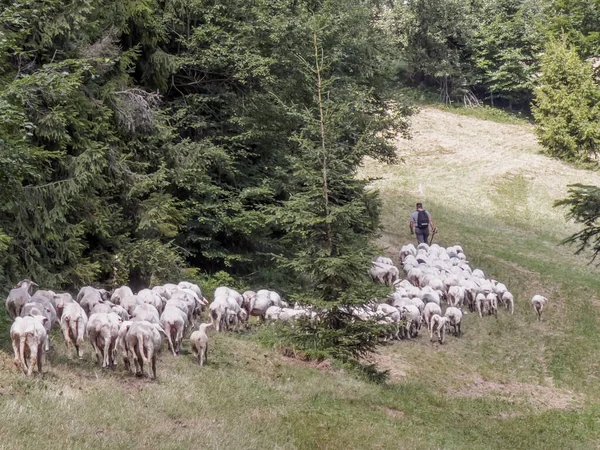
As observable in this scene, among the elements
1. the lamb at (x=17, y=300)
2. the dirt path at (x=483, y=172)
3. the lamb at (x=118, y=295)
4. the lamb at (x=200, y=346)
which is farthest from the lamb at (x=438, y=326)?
the dirt path at (x=483, y=172)

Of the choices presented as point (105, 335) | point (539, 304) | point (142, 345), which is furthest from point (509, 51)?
point (142, 345)

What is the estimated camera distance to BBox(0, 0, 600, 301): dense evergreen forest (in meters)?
14.4

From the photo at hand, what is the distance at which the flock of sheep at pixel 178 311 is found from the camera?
10.8 m

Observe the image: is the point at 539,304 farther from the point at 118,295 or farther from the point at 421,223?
the point at 118,295

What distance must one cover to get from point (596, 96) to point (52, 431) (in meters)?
49.6

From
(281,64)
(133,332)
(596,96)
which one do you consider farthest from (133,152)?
(596,96)

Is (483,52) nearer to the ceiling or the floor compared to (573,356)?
nearer to the ceiling

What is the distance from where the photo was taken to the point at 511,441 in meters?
12.0

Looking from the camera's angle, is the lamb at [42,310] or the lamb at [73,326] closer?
the lamb at [42,310]

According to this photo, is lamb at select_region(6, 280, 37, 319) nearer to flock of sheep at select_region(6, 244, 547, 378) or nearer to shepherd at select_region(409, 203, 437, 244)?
flock of sheep at select_region(6, 244, 547, 378)

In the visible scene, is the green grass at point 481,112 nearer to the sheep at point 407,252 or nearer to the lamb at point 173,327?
the sheep at point 407,252

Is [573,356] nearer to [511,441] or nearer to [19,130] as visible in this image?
[511,441]

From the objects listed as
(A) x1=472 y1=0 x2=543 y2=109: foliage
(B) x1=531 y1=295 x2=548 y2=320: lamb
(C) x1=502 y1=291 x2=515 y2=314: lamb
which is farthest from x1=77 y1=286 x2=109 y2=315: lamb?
(A) x1=472 y1=0 x2=543 y2=109: foliage

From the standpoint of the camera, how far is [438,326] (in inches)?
735
